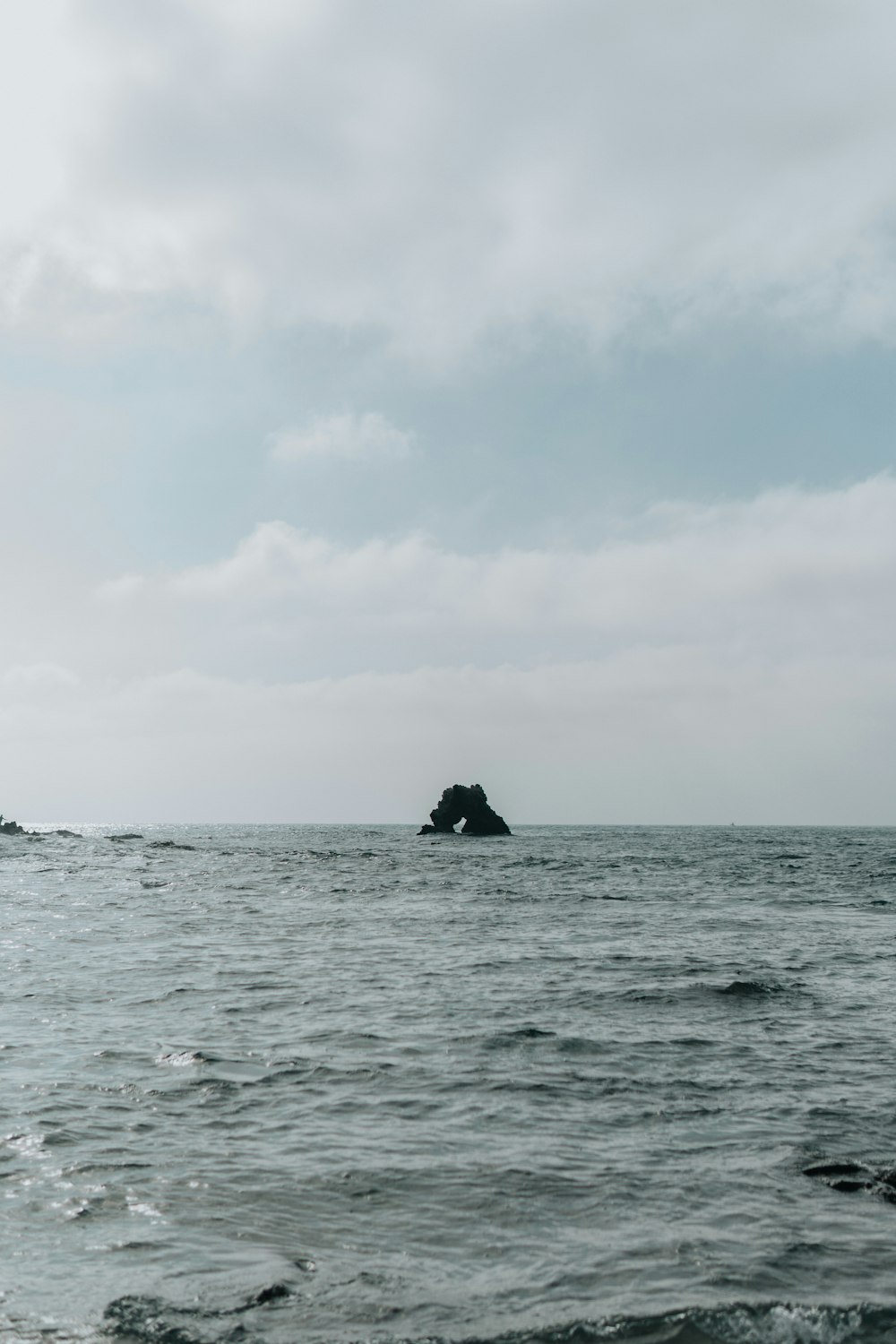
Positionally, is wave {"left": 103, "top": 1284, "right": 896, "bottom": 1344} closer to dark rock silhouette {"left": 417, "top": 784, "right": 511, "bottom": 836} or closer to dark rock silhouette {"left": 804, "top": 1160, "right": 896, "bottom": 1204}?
dark rock silhouette {"left": 804, "top": 1160, "right": 896, "bottom": 1204}

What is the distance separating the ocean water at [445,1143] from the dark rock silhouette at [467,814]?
120m

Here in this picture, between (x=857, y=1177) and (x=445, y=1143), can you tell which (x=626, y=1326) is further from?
(x=857, y=1177)

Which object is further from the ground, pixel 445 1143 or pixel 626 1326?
Answer: pixel 626 1326

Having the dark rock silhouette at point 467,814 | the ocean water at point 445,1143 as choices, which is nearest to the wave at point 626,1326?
the ocean water at point 445,1143

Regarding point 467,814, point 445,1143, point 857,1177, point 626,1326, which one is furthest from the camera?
point 467,814

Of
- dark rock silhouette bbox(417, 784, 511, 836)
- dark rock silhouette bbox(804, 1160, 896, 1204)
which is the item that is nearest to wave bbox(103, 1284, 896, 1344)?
dark rock silhouette bbox(804, 1160, 896, 1204)

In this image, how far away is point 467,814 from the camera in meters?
148

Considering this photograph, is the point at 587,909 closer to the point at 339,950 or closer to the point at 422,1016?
the point at 339,950

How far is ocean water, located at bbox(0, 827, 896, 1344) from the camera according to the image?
762cm

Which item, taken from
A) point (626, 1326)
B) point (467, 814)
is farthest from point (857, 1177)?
point (467, 814)

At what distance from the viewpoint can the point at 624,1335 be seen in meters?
7.14

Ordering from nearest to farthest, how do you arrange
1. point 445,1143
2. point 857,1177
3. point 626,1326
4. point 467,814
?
point 626,1326, point 857,1177, point 445,1143, point 467,814

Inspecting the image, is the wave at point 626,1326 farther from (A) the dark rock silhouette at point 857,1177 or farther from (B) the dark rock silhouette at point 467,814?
(B) the dark rock silhouette at point 467,814

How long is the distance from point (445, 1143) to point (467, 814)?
137988mm
